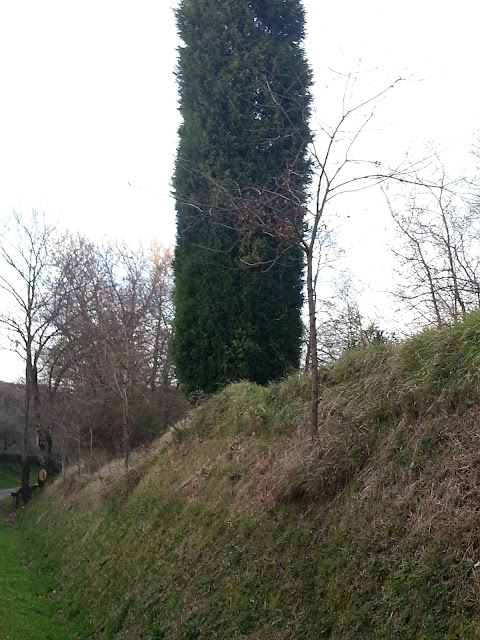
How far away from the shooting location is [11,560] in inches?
607

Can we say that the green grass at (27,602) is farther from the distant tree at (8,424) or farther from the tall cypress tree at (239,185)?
the distant tree at (8,424)

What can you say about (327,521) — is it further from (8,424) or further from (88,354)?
(8,424)

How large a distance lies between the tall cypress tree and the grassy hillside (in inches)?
109

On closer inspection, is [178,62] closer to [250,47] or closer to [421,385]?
[250,47]

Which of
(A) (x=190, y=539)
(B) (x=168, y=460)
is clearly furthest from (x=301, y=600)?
(B) (x=168, y=460)

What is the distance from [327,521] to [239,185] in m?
8.31

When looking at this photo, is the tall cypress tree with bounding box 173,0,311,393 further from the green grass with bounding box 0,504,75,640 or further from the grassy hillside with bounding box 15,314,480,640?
the green grass with bounding box 0,504,75,640

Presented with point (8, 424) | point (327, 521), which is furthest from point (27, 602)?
point (8, 424)

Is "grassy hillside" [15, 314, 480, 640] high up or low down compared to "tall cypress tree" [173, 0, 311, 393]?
down

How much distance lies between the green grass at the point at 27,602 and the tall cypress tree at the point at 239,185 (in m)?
5.02

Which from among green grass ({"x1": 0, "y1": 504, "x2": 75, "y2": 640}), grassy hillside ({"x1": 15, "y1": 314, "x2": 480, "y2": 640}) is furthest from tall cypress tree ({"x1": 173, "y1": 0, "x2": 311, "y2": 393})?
green grass ({"x1": 0, "y1": 504, "x2": 75, "y2": 640})

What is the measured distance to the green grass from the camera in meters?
8.80

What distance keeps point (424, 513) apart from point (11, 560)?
45.9 feet

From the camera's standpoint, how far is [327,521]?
538cm
